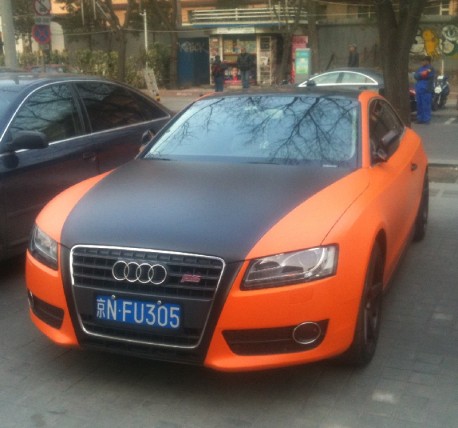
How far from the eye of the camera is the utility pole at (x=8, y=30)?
13.8m

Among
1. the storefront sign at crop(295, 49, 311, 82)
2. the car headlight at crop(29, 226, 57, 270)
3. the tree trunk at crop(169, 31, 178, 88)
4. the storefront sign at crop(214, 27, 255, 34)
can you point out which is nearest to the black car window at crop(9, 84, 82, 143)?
the car headlight at crop(29, 226, 57, 270)

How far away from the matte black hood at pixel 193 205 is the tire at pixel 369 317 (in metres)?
0.55

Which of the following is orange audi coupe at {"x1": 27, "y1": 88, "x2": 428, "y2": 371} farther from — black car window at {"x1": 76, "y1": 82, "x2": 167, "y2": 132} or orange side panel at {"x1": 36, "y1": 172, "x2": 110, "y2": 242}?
black car window at {"x1": 76, "y1": 82, "x2": 167, "y2": 132}

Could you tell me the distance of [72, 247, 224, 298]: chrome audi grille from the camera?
12.5ft

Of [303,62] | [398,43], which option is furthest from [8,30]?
[303,62]

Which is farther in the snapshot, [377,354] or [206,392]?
[377,354]

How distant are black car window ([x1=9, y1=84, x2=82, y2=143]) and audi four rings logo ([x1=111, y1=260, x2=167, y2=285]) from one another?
264 centimetres

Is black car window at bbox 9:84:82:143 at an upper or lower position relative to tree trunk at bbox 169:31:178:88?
upper

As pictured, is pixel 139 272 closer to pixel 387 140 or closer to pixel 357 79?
pixel 387 140

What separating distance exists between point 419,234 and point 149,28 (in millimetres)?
34399

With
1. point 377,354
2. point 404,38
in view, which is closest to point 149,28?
point 404,38

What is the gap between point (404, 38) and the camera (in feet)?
35.6

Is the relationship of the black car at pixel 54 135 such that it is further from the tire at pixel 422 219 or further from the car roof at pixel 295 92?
the tire at pixel 422 219

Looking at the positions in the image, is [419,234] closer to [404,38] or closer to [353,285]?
[353,285]
